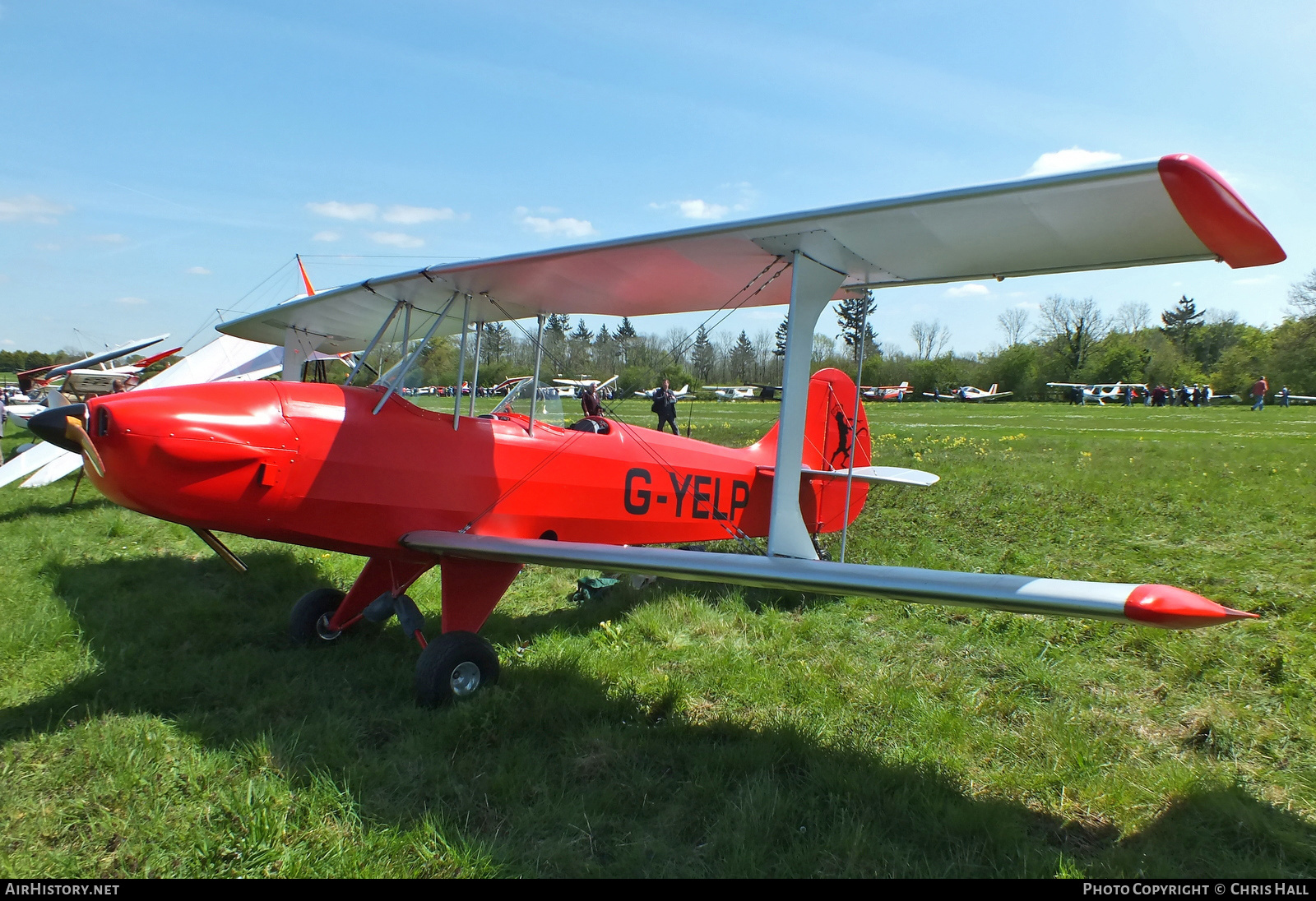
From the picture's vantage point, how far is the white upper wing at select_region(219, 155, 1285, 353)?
269cm

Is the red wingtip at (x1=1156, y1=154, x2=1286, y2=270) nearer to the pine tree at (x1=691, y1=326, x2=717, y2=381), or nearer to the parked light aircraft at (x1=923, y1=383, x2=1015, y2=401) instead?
the pine tree at (x1=691, y1=326, x2=717, y2=381)

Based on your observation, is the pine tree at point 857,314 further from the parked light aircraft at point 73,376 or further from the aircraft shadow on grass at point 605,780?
the parked light aircraft at point 73,376

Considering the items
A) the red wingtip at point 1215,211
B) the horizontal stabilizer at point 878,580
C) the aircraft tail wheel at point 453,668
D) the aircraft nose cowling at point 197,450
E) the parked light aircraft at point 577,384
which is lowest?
the aircraft tail wheel at point 453,668

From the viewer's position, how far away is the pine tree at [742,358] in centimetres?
690

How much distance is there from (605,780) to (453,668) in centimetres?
124

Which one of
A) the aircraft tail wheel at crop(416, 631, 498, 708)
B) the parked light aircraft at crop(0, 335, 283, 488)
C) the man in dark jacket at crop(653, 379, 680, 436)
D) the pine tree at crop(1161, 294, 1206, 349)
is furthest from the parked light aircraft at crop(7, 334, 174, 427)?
the pine tree at crop(1161, 294, 1206, 349)

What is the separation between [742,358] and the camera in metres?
7.34

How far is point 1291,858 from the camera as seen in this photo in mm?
2684

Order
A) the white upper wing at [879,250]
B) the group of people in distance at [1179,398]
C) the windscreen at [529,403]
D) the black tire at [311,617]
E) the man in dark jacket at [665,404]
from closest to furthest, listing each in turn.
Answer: the white upper wing at [879,250] → the black tire at [311,617] → the windscreen at [529,403] → the man in dark jacket at [665,404] → the group of people in distance at [1179,398]

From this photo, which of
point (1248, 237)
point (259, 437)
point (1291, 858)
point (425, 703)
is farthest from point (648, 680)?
point (1248, 237)

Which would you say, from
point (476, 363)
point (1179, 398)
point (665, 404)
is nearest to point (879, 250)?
point (476, 363)

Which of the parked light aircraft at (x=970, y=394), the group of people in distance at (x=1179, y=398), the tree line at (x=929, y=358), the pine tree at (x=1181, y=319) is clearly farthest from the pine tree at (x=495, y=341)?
the pine tree at (x=1181, y=319)

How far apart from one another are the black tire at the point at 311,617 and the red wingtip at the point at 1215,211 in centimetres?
→ 537

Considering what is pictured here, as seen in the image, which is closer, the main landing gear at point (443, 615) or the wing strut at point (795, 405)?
the wing strut at point (795, 405)
